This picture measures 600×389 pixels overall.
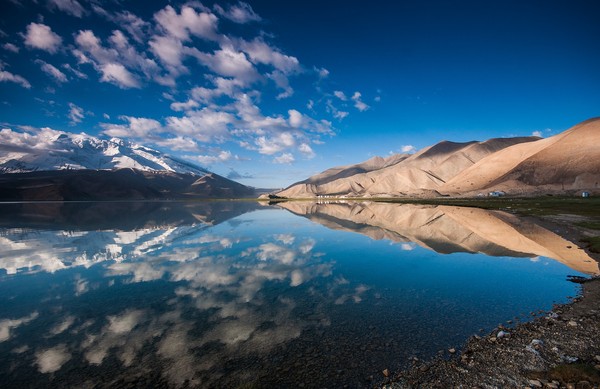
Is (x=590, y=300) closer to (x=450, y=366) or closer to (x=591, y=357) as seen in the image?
(x=591, y=357)

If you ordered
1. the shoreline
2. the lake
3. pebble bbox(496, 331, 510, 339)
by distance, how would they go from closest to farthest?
the shoreline → the lake → pebble bbox(496, 331, 510, 339)

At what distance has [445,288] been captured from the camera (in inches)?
842

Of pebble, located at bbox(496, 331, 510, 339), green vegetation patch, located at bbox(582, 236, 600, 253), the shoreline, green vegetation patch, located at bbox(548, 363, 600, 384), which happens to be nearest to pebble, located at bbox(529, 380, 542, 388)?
the shoreline

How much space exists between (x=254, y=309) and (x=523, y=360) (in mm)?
12677

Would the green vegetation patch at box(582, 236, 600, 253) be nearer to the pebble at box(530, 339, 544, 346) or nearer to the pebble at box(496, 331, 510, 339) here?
the pebble at box(496, 331, 510, 339)

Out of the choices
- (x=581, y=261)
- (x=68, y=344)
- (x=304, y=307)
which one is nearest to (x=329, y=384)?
(x=304, y=307)

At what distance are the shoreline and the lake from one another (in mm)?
787

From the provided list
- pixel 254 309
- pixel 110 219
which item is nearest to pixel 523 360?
pixel 254 309

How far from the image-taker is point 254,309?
17484mm

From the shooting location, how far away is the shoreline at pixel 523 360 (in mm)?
9852

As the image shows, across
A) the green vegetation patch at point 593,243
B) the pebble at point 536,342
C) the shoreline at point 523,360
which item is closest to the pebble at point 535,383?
the shoreline at point 523,360

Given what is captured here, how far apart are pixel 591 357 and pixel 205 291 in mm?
20004

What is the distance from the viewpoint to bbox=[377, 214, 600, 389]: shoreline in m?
9.85

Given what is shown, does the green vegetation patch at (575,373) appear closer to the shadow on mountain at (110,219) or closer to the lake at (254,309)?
the lake at (254,309)
